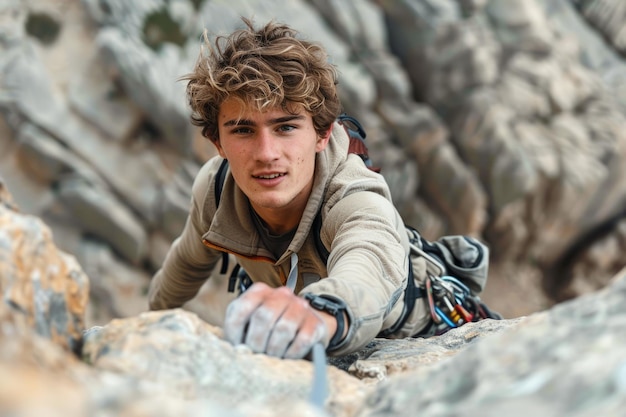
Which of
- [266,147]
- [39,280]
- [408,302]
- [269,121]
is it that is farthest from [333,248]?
[39,280]

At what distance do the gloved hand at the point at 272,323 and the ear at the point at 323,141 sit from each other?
1775 mm

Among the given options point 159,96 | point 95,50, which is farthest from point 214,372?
point 95,50

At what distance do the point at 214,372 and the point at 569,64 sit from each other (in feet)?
55.3

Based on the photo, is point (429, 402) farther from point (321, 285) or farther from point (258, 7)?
point (258, 7)

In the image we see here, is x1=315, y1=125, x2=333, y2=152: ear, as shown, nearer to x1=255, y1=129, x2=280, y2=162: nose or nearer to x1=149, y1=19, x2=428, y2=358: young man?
x1=149, y1=19, x2=428, y2=358: young man

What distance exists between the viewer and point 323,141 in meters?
4.19

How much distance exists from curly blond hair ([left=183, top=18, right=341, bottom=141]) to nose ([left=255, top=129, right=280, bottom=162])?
0.16m

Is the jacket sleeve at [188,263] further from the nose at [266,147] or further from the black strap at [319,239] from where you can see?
the black strap at [319,239]

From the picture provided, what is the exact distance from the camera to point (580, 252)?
17547mm

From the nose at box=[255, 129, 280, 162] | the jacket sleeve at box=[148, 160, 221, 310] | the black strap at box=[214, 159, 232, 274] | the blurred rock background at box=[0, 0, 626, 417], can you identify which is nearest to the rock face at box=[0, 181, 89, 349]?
the blurred rock background at box=[0, 0, 626, 417]

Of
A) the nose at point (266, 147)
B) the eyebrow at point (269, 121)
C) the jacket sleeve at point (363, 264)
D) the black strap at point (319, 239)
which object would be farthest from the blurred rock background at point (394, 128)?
the eyebrow at point (269, 121)

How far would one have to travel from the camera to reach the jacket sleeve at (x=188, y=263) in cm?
482

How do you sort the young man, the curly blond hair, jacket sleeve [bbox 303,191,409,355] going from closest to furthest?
1. jacket sleeve [bbox 303,191,409,355]
2. the young man
3. the curly blond hair

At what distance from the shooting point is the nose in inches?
150
